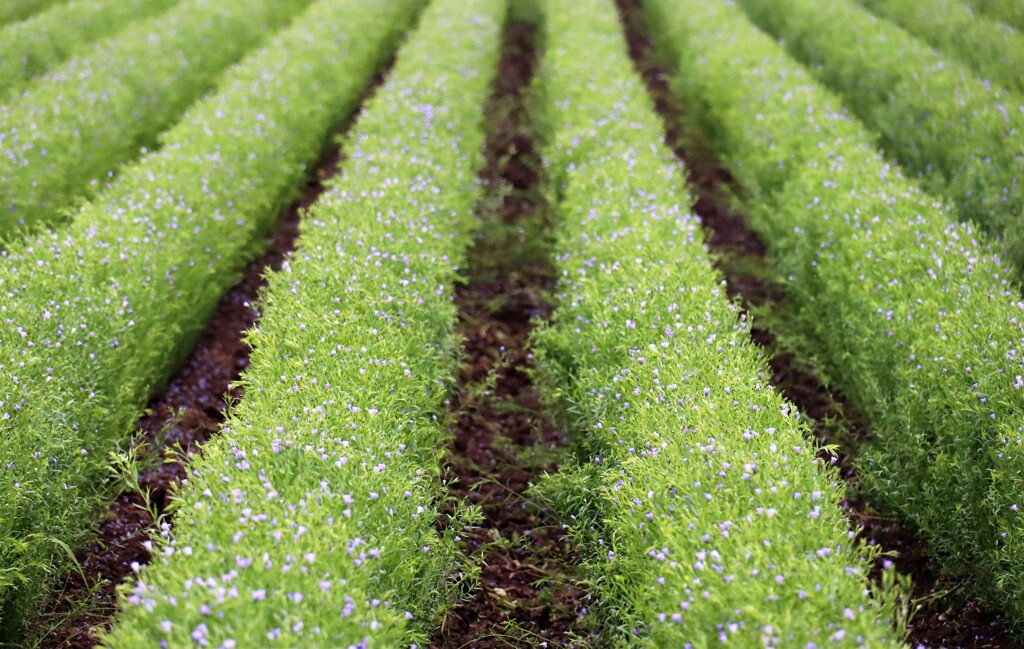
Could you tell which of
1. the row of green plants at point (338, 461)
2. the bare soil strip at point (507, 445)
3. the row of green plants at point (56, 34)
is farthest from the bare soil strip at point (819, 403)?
the row of green plants at point (56, 34)

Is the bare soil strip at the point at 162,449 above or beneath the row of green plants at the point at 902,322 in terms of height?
beneath

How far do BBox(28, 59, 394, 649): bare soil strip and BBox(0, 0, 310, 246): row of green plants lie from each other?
6.73 ft

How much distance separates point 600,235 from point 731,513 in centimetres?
429

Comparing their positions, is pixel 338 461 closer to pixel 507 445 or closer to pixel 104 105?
pixel 507 445

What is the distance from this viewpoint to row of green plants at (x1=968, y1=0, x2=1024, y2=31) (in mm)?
15062

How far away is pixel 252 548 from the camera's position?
13.6ft

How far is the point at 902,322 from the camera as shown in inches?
268

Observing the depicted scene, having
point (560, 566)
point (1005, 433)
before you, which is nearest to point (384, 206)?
point (560, 566)

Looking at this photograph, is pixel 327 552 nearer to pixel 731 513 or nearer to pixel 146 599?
pixel 146 599

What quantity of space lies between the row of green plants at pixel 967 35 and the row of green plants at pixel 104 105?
12640mm

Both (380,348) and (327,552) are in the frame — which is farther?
(380,348)

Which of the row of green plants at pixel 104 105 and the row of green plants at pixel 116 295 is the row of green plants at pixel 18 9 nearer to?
the row of green plants at pixel 104 105

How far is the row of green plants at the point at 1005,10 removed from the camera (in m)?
15.1

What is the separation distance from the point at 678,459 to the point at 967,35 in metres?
12.8
